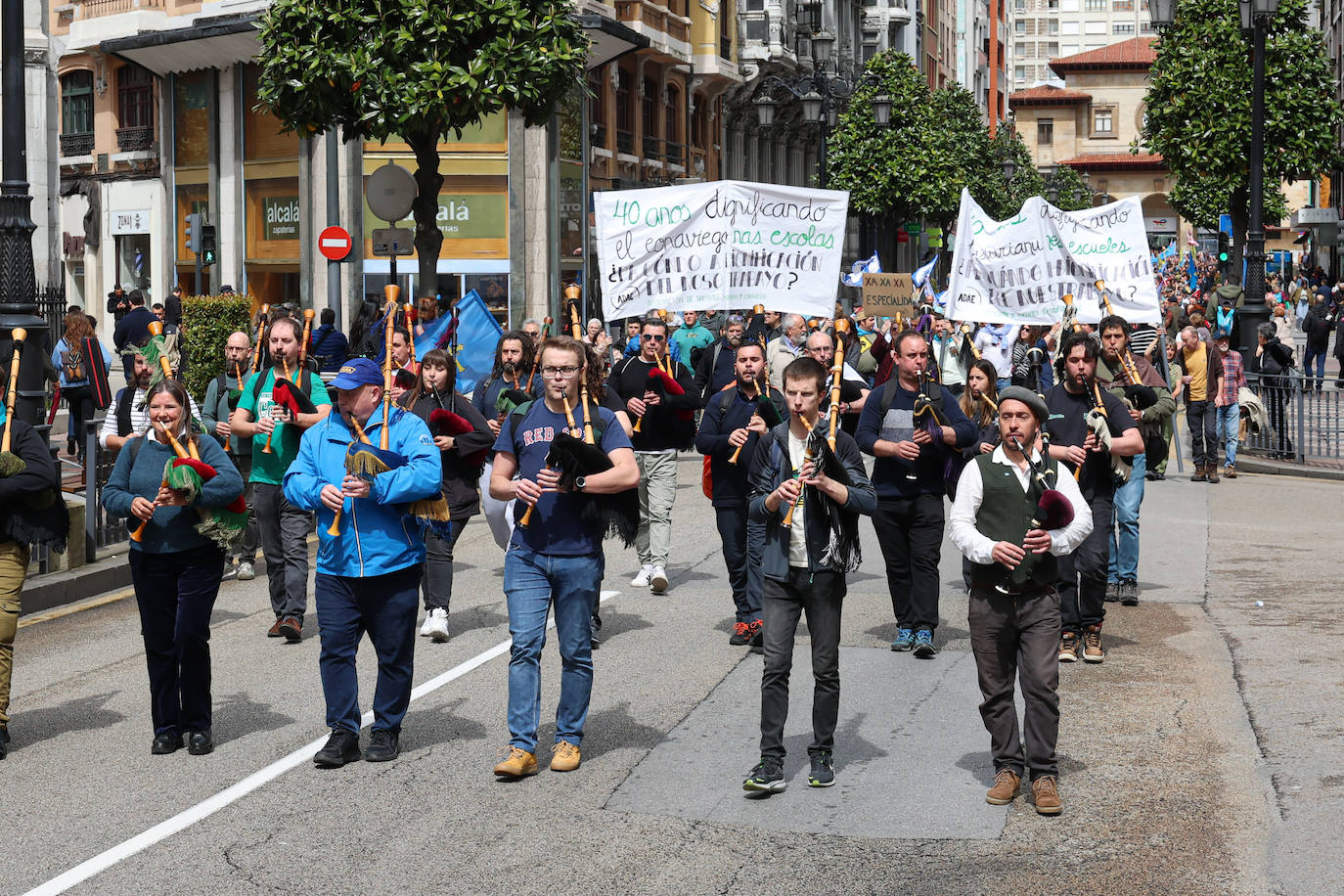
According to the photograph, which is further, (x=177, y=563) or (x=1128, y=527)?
(x=1128, y=527)

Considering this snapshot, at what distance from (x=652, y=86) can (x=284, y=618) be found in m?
32.9

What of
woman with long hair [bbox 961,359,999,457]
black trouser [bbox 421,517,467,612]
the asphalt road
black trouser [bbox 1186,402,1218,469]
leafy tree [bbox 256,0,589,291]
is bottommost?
the asphalt road

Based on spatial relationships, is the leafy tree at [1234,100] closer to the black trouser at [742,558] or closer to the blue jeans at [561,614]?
the black trouser at [742,558]

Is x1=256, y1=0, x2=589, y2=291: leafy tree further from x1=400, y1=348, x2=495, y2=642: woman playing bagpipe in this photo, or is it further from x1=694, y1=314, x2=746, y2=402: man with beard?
x1=400, y1=348, x2=495, y2=642: woman playing bagpipe

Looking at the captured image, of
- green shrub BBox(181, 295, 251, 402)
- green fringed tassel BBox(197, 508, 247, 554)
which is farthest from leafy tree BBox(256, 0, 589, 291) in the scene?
green fringed tassel BBox(197, 508, 247, 554)

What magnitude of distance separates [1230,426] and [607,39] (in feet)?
65.4

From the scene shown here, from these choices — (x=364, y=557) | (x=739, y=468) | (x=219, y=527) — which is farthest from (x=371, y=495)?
(x=739, y=468)

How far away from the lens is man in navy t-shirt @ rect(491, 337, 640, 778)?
288 inches

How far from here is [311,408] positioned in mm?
10281

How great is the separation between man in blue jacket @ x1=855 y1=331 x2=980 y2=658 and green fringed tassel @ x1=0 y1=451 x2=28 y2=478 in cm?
465

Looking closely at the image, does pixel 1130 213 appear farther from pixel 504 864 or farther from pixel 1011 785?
pixel 504 864

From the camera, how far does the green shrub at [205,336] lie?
61.8 ft

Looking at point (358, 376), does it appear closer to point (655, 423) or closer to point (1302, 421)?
point (655, 423)

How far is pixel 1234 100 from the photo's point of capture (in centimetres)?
3738
